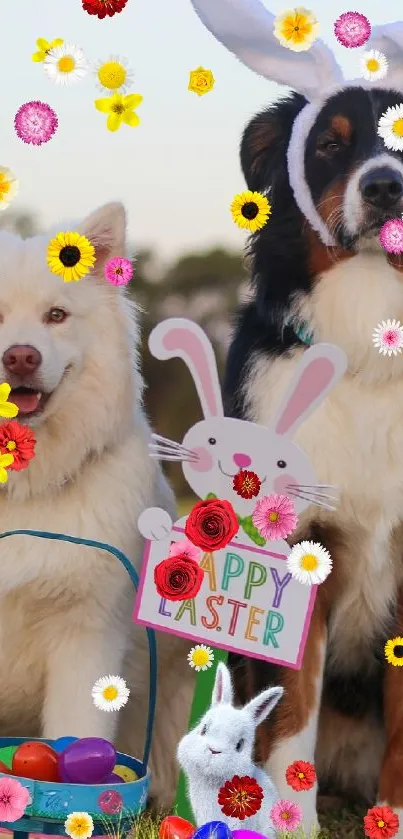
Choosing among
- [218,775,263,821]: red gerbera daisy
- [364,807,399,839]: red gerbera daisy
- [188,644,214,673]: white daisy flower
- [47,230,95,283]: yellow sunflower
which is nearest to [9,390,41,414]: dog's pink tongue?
[47,230,95,283]: yellow sunflower

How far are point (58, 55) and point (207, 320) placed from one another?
2.13 feet

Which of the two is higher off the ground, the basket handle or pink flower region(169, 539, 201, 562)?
pink flower region(169, 539, 201, 562)

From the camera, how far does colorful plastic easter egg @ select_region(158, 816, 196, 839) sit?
203 centimetres

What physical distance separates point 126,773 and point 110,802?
0.16m

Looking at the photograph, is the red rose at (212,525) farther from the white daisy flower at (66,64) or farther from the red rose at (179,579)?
the white daisy flower at (66,64)

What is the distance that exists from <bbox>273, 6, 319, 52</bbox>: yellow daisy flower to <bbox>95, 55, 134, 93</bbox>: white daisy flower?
0.31 meters

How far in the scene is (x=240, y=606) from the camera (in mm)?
2215

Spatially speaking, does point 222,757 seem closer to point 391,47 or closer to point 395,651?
point 395,651

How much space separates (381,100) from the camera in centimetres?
225

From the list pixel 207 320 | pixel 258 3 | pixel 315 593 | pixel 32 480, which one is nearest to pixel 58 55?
pixel 258 3

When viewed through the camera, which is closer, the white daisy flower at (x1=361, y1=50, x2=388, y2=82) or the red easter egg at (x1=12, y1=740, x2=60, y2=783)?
the red easter egg at (x1=12, y1=740, x2=60, y2=783)

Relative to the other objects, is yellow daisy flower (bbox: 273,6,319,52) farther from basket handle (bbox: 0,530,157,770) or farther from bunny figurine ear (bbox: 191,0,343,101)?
basket handle (bbox: 0,530,157,770)

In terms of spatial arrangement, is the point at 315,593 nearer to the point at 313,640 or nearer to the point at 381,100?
the point at 313,640

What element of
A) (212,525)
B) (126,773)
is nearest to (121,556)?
(212,525)
